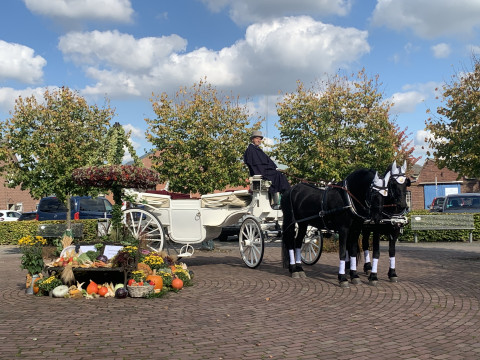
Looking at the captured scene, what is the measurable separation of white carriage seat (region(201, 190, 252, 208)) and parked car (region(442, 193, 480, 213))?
1538 centimetres

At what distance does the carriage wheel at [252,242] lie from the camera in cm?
1101

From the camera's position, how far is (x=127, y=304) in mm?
8039

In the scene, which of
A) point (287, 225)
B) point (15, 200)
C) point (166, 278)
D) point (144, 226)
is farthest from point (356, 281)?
point (15, 200)

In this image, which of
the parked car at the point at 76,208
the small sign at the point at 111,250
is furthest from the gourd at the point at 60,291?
the parked car at the point at 76,208

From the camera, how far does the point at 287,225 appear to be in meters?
10.6

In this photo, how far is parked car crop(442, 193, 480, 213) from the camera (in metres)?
23.3

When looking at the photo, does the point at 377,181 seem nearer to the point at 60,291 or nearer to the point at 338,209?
the point at 338,209

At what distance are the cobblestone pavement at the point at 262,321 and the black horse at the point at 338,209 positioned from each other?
1.99 feet

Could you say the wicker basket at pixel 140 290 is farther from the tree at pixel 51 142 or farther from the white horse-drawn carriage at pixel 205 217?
the tree at pixel 51 142

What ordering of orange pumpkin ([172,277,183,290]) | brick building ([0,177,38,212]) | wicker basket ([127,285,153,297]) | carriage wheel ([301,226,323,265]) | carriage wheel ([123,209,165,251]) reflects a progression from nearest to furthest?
1. wicker basket ([127,285,153,297])
2. orange pumpkin ([172,277,183,290])
3. carriage wheel ([123,209,165,251])
4. carriage wheel ([301,226,323,265])
5. brick building ([0,177,38,212])

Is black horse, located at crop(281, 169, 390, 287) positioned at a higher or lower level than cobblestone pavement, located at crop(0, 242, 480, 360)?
higher

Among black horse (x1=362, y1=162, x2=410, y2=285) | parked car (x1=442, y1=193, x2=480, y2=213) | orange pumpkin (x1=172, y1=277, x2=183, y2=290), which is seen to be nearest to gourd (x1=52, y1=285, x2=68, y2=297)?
orange pumpkin (x1=172, y1=277, x2=183, y2=290)

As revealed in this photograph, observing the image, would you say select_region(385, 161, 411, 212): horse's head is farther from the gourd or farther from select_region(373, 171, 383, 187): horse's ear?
the gourd

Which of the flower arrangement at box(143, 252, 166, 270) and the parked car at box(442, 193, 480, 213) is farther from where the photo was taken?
the parked car at box(442, 193, 480, 213)
